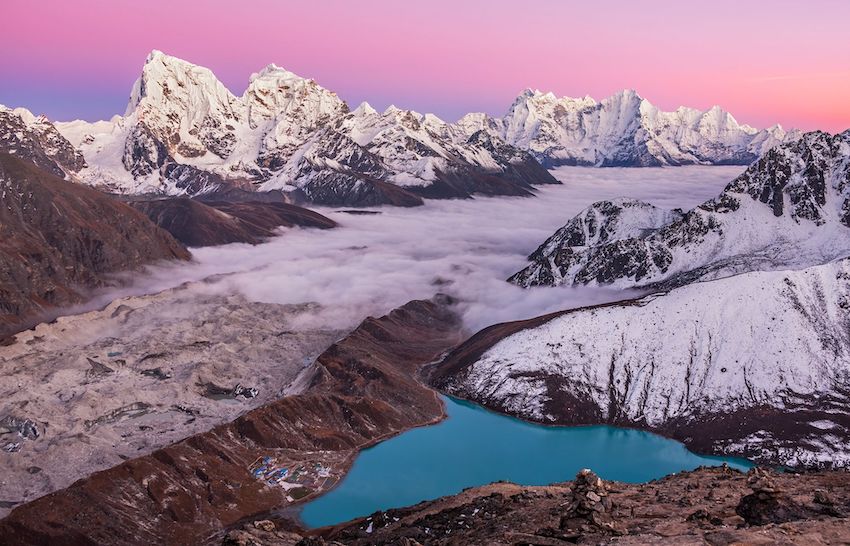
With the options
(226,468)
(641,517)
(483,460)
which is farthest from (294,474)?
(641,517)

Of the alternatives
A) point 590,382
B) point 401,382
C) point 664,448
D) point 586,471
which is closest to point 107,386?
point 401,382

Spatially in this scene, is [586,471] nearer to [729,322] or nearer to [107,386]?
Answer: [729,322]

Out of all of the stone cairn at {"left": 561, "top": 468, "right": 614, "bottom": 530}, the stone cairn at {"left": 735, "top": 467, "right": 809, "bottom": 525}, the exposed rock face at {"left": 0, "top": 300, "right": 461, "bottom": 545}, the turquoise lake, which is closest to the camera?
the stone cairn at {"left": 561, "top": 468, "right": 614, "bottom": 530}

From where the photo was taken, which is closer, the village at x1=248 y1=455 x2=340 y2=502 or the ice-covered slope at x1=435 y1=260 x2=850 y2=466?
the village at x1=248 y1=455 x2=340 y2=502

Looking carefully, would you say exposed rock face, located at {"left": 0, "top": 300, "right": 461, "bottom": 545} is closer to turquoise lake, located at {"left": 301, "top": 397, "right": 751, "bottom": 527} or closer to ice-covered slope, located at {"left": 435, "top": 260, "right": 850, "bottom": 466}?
turquoise lake, located at {"left": 301, "top": 397, "right": 751, "bottom": 527}

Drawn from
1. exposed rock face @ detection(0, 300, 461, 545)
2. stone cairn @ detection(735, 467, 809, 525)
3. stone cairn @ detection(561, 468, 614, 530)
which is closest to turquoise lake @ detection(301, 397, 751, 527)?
exposed rock face @ detection(0, 300, 461, 545)

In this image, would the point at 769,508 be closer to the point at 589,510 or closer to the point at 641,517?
the point at 641,517
